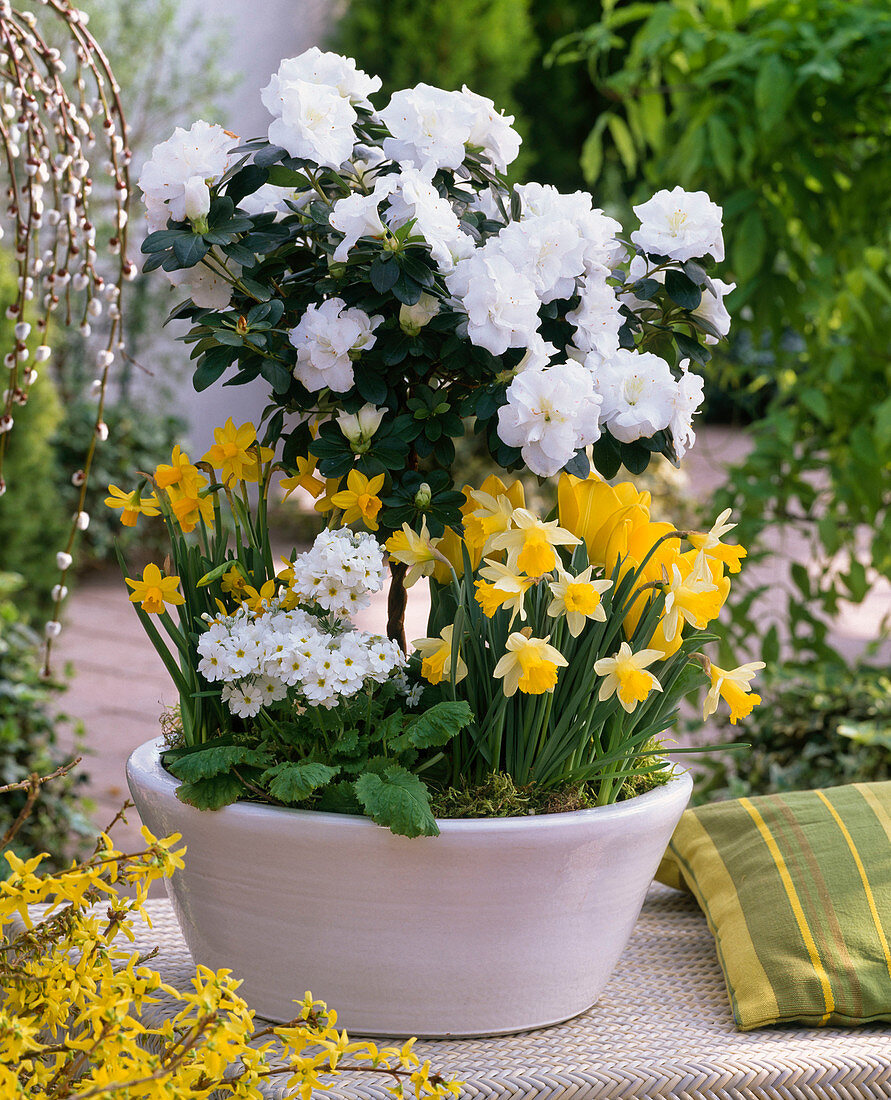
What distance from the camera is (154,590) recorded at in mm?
831

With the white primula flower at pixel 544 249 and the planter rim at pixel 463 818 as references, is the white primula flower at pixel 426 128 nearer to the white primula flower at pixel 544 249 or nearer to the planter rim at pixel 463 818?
the white primula flower at pixel 544 249

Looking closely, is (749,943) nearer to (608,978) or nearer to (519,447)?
(608,978)

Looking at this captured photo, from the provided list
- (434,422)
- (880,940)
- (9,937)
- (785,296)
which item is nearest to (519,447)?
(434,422)

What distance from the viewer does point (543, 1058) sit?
763mm

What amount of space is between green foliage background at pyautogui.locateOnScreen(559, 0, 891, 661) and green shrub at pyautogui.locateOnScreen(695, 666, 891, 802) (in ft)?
0.35

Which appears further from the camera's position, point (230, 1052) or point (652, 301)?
point (652, 301)

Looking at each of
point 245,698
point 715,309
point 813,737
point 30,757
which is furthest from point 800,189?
point 30,757

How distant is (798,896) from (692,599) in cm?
28

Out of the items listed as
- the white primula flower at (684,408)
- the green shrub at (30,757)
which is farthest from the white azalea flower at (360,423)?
the green shrub at (30,757)

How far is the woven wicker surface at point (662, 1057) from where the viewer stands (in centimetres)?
73

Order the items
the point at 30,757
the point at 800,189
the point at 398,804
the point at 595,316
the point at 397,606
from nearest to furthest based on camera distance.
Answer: the point at 398,804, the point at 595,316, the point at 397,606, the point at 800,189, the point at 30,757

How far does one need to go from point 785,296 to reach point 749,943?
143 centimetres

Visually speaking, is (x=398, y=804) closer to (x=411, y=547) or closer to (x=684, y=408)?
(x=411, y=547)

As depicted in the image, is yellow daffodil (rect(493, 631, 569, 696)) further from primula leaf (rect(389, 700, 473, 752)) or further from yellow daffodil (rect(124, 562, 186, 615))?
yellow daffodil (rect(124, 562, 186, 615))
